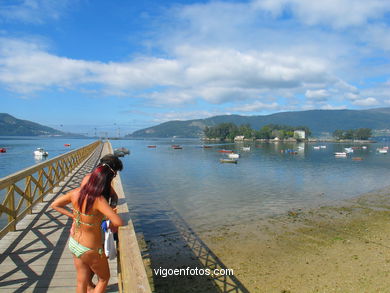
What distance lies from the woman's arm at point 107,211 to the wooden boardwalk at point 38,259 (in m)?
2.22

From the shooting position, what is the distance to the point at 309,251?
12070mm

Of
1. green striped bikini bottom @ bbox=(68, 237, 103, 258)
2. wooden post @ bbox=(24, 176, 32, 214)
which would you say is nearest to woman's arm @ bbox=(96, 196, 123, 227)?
green striped bikini bottom @ bbox=(68, 237, 103, 258)

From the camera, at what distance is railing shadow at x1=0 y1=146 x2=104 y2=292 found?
4.88 m

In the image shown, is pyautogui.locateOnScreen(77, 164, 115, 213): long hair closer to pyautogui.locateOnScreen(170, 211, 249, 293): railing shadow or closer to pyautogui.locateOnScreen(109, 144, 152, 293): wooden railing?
pyautogui.locateOnScreen(109, 144, 152, 293): wooden railing

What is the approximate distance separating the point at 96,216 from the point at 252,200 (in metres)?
20.5

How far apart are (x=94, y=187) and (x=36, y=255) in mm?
3778

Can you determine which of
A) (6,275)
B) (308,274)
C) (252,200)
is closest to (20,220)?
(6,275)

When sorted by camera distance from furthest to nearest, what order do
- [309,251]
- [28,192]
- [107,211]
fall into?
1. [309,251]
2. [28,192]
3. [107,211]

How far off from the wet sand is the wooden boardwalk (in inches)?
232

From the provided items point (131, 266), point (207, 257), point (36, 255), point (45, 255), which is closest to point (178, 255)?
point (207, 257)

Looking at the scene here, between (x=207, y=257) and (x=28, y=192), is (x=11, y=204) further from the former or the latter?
(x=207, y=257)

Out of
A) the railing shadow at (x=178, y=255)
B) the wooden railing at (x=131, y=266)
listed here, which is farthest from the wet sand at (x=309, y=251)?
the wooden railing at (x=131, y=266)

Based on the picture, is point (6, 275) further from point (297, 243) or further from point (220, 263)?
point (297, 243)

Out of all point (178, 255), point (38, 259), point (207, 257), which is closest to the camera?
point (38, 259)
